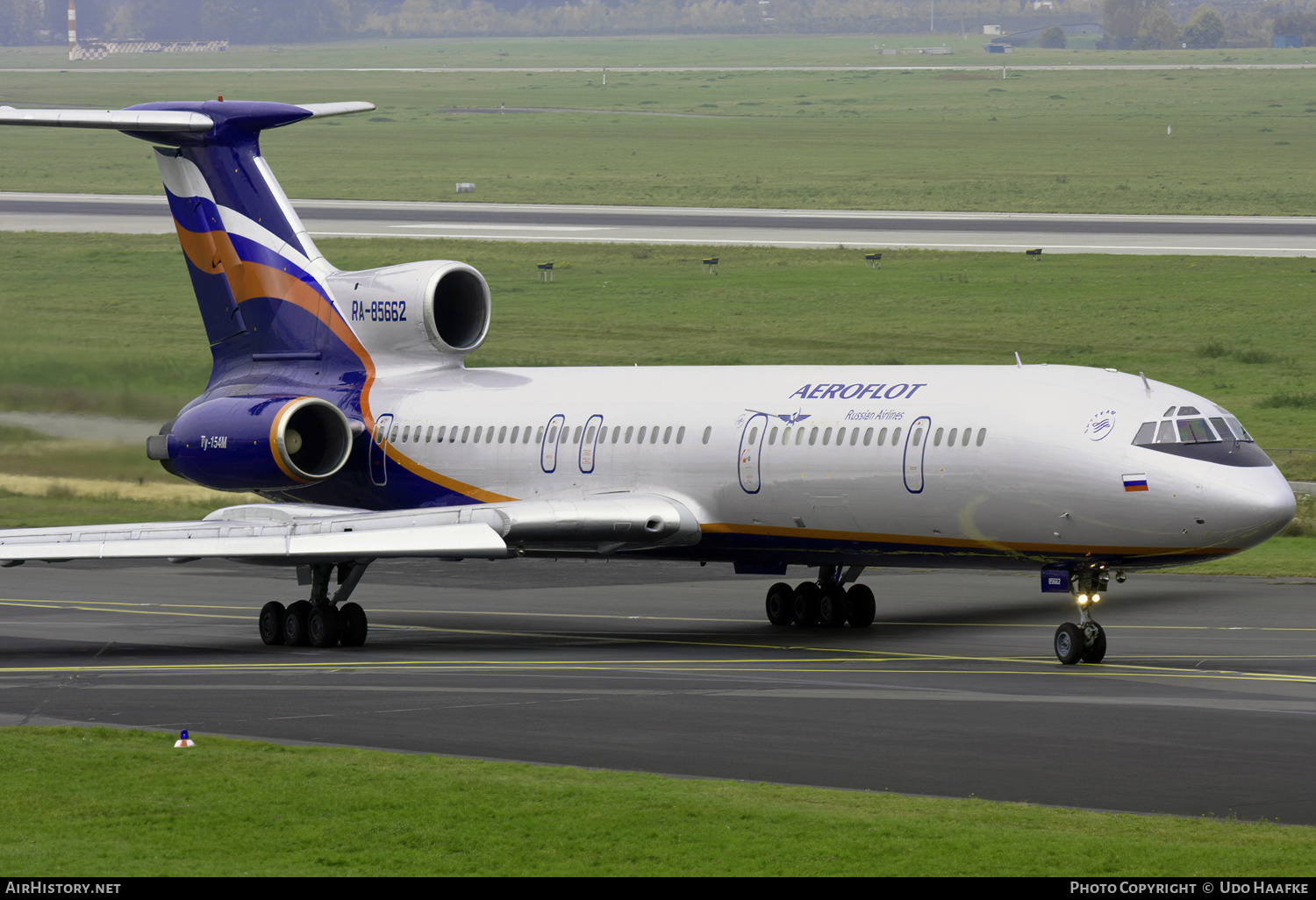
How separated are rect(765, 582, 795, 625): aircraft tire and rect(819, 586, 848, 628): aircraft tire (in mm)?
617

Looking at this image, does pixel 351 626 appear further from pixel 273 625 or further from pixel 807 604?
pixel 807 604

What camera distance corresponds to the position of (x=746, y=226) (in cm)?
10488

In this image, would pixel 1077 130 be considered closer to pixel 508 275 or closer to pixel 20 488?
pixel 508 275

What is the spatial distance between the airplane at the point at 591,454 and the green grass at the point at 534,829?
10.8 m

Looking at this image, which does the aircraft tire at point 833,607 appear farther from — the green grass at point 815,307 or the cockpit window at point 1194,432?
the green grass at point 815,307

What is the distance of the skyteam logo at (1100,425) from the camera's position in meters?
28.4

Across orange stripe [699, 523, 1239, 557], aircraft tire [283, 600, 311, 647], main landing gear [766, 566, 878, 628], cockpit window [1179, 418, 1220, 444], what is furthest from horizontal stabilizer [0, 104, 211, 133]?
cockpit window [1179, 418, 1220, 444]

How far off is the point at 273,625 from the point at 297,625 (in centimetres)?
55

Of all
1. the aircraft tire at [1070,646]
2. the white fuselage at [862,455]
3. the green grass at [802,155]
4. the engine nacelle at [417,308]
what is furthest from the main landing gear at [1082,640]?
the green grass at [802,155]

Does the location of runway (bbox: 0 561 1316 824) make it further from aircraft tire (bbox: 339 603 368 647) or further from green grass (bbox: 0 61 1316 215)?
green grass (bbox: 0 61 1316 215)

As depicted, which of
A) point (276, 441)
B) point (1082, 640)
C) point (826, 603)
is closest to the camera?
point (1082, 640)

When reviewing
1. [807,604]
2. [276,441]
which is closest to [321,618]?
[276,441]

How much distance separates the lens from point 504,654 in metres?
30.9

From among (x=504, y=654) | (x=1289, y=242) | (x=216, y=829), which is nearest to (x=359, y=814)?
(x=216, y=829)
